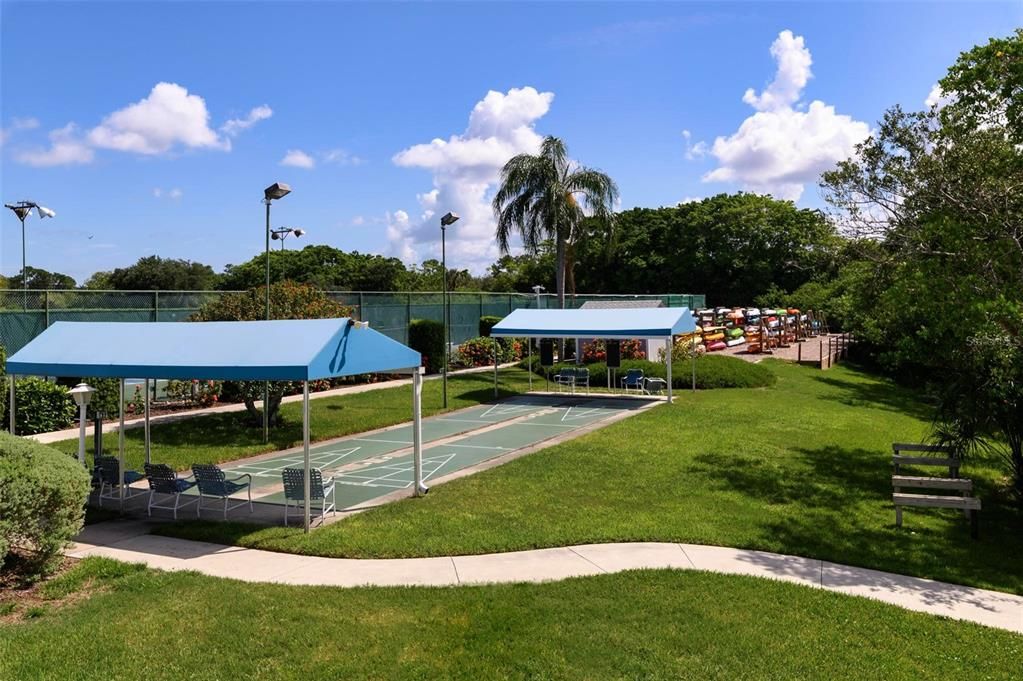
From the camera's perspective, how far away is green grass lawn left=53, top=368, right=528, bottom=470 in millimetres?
15367

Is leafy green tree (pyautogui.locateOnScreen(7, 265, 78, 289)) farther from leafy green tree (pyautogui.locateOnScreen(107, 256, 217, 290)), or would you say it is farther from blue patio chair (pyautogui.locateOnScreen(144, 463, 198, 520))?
blue patio chair (pyautogui.locateOnScreen(144, 463, 198, 520))

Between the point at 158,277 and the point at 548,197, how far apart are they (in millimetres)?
57409

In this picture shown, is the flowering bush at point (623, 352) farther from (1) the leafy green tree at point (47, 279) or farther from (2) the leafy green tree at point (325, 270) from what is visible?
(1) the leafy green tree at point (47, 279)

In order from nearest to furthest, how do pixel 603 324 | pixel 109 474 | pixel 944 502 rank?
pixel 944 502 → pixel 109 474 → pixel 603 324

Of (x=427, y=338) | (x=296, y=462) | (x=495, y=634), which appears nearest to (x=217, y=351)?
(x=296, y=462)

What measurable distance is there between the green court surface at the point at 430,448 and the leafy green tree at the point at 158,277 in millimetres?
62751

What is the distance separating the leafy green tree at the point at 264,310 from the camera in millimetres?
18438

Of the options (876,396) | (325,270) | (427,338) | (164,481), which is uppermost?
(325,270)

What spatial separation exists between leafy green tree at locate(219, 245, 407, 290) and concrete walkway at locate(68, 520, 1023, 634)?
64.8 metres

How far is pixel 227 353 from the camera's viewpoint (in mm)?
10758

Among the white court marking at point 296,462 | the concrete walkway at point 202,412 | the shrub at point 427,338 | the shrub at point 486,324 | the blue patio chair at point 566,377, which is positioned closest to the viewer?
the white court marking at point 296,462

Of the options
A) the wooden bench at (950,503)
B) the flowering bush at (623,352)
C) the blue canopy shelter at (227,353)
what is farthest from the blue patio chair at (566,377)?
the wooden bench at (950,503)

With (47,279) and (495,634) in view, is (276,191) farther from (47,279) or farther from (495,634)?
(47,279)

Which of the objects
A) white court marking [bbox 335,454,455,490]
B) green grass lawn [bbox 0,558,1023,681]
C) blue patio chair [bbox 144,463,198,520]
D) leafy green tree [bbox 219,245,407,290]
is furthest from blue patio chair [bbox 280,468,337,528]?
leafy green tree [bbox 219,245,407,290]
